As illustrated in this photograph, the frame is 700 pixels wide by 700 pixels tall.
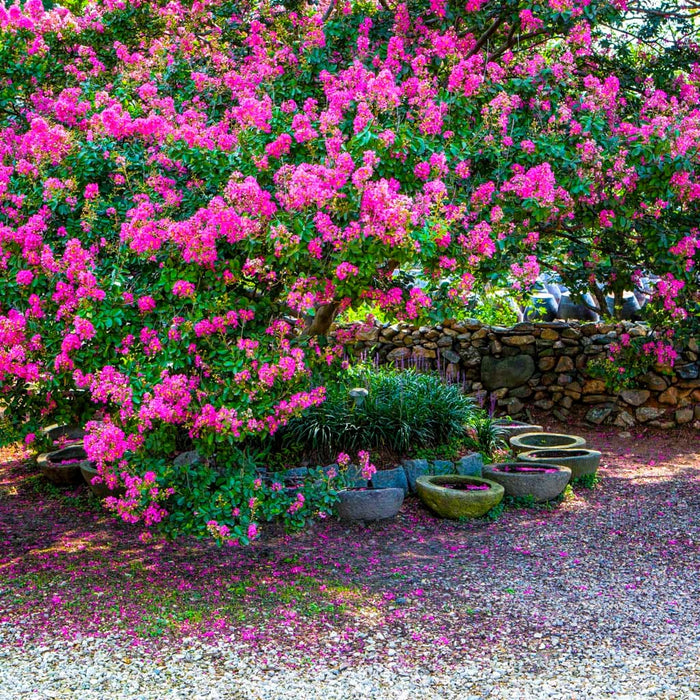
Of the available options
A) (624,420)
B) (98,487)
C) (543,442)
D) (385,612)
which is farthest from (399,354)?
(385,612)

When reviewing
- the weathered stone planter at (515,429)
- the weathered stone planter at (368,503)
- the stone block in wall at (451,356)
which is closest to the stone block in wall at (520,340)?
the stone block in wall at (451,356)

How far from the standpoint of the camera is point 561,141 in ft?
14.6

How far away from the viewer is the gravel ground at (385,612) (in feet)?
10.9

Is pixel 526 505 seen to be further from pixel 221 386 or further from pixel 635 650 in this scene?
pixel 221 386

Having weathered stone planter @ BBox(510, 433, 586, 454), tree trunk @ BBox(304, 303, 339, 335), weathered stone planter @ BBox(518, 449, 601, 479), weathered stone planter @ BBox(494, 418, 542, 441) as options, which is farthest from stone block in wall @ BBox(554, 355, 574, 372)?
tree trunk @ BBox(304, 303, 339, 335)

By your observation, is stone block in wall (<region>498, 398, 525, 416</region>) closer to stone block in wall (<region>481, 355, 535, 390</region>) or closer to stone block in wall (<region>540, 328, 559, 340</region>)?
stone block in wall (<region>481, 355, 535, 390</region>)

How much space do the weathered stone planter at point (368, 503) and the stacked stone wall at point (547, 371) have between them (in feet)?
12.7

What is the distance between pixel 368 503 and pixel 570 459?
201 cm

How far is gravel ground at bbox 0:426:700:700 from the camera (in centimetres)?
332

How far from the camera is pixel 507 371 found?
32.2 ft

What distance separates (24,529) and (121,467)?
2.10 metres

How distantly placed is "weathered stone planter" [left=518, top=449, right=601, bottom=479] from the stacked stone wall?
273 centimetres

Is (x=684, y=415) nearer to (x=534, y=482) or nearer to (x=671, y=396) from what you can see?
(x=671, y=396)

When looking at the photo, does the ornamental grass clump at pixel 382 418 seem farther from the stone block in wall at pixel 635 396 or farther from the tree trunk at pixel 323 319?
the stone block in wall at pixel 635 396
